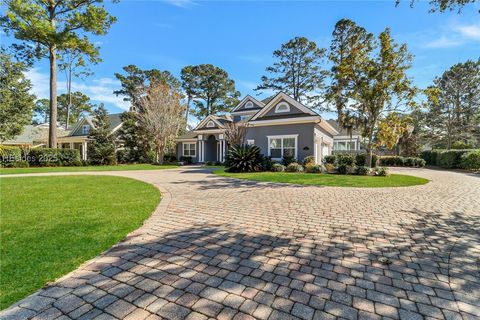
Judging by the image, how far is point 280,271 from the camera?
290 centimetres

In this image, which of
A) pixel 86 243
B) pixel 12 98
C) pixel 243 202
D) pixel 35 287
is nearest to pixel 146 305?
pixel 35 287

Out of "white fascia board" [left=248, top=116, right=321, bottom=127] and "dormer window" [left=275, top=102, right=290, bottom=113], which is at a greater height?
"dormer window" [left=275, top=102, right=290, bottom=113]

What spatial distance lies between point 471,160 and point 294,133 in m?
14.7

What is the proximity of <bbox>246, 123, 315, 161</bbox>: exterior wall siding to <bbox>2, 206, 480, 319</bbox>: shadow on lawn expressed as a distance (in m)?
13.6

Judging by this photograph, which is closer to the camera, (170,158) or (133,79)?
(170,158)

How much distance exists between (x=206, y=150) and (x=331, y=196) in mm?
22216

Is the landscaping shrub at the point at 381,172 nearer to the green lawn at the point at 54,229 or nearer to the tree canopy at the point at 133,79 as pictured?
the green lawn at the point at 54,229

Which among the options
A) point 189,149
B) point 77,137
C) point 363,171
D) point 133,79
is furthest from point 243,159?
point 133,79

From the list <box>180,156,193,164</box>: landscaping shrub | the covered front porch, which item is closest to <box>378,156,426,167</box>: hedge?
the covered front porch

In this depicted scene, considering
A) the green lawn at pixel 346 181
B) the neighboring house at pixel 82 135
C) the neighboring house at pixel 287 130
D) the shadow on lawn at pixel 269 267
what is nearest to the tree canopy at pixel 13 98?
the neighboring house at pixel 82 135

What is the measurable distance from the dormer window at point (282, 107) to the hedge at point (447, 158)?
1570 cm

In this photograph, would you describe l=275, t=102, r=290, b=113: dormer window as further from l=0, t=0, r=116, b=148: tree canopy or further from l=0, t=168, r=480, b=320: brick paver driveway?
l=0, t=0, r=116, b=148: tree canopy

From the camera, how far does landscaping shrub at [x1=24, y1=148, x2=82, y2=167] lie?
65.8 feet

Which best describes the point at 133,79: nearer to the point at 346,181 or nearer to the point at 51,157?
the point at 51,157
